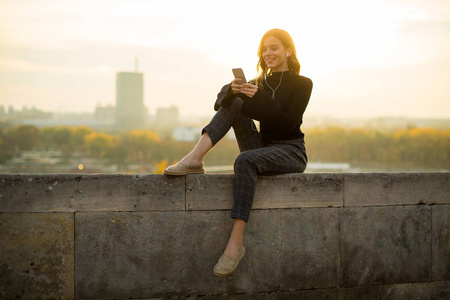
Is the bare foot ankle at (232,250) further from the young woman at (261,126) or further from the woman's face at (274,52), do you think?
the woman's face at (274,52)

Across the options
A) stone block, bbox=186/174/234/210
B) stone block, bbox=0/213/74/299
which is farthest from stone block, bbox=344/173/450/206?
stone block, bbox=0/213/74/299

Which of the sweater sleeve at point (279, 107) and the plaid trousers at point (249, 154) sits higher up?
the sweater sleeve at point (279, 107)

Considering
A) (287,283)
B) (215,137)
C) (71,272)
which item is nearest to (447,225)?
(287,283)

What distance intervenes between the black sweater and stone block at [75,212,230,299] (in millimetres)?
812

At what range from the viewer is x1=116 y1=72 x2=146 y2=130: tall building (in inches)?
6905

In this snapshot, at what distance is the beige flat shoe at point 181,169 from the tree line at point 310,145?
11204 cm

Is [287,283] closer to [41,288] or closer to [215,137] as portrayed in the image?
[215,137]

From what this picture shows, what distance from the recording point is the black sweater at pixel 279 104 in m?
3.45

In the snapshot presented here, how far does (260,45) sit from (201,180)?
1339 millimetres

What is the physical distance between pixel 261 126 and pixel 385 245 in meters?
1.40

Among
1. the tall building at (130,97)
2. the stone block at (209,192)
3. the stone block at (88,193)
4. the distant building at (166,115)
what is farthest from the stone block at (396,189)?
the distant building at (166,115)

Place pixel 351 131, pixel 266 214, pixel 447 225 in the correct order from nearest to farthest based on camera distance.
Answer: pixel 266 214
pixel 447 225
pixel 351 131

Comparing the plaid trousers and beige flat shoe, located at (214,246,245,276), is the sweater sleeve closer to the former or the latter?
the plaid trousers

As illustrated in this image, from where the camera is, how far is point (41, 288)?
3.37m
